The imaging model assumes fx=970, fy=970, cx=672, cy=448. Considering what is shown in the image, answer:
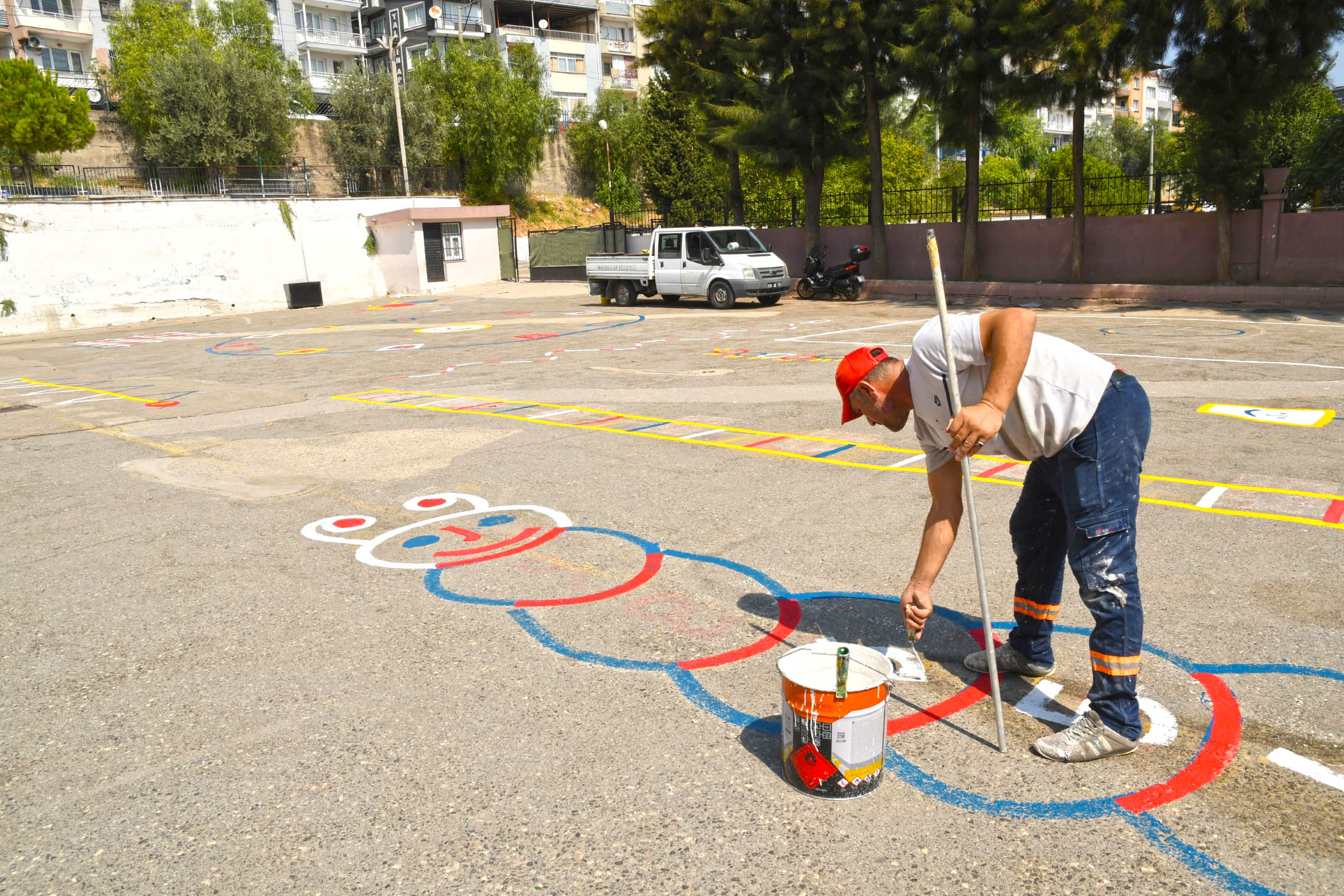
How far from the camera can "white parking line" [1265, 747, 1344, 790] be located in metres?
3.15

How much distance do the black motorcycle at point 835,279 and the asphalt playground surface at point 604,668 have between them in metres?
15.7

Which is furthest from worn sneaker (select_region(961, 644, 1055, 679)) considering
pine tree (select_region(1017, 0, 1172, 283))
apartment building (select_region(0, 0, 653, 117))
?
apartment building (select_region(0, 0, 653, 117))

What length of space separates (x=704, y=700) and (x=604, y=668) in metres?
0.54

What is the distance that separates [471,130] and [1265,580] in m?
58.4

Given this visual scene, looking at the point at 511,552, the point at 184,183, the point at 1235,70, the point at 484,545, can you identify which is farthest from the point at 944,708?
the point at 184,183

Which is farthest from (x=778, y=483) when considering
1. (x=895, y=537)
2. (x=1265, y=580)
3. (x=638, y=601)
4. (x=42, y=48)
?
(x=42, y=48)

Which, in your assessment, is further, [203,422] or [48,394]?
[48,394]

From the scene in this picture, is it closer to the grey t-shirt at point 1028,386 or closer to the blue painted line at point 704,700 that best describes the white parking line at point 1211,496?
the grey t-shirt at point 1028,386

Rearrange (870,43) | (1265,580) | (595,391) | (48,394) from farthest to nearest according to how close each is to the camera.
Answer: (870,43), (48,394), (595,391), (1265,580)

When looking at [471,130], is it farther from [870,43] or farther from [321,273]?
[870,43]

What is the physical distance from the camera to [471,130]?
190 ft

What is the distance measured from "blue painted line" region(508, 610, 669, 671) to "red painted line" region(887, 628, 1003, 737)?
956mm

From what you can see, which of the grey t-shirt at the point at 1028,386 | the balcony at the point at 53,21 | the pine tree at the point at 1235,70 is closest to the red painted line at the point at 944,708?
the grey t-shirt at the point at 1028,386

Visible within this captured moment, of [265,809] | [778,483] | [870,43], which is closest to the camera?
[265,809]
